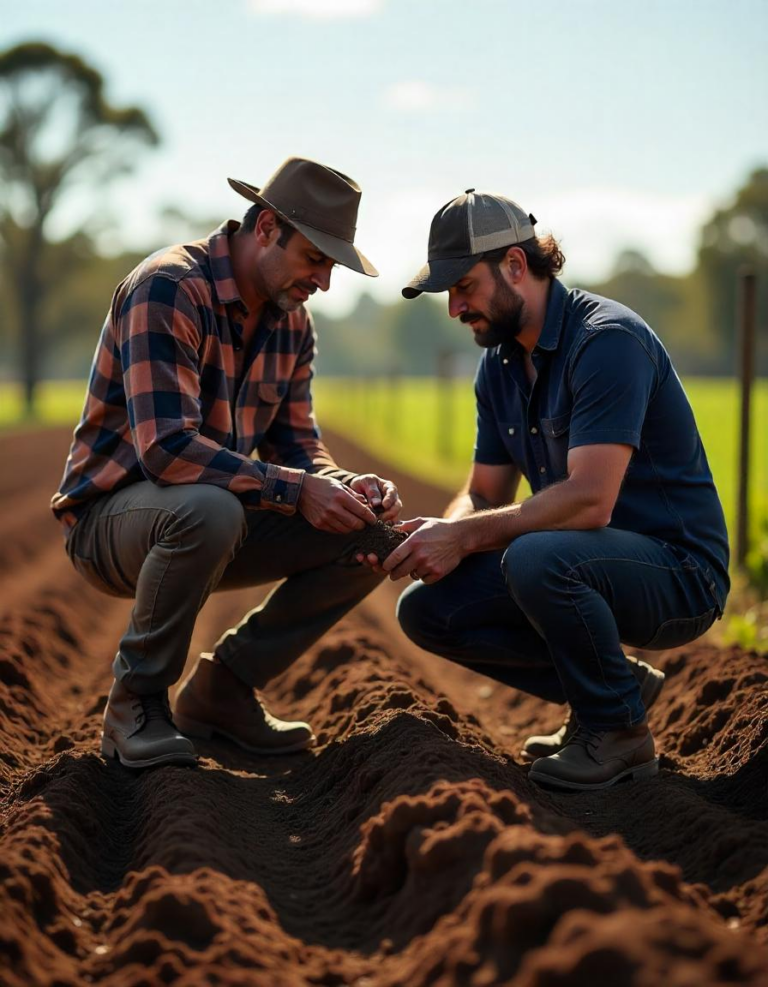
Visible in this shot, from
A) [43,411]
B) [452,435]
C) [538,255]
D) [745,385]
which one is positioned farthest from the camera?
[43,411]

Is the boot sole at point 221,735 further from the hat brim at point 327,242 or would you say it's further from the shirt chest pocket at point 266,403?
the hat brim at point 327,242

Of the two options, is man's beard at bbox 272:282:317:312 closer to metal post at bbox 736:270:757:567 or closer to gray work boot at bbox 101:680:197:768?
gray work boot at bbox 101:680:197:768

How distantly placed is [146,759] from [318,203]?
209cm

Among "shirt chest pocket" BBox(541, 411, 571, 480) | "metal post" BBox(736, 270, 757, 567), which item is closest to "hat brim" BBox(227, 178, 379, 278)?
"shirt chest pocket" BBox(541, 411, 571, 480)

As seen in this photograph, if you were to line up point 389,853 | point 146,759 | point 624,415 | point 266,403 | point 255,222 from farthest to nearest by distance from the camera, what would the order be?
point 266,403, point 255,222, point 146,759, point 624,415, point 389,853

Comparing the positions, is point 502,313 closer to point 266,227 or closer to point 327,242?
point 327,242

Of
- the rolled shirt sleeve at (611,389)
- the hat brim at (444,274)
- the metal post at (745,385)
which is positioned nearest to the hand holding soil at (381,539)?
the rolled shirt sleeve at (611,389)

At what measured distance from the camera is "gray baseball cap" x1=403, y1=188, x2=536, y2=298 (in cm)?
404

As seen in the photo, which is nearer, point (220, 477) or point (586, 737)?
point (586, 737)

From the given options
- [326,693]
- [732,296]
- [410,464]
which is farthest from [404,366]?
[326,693]

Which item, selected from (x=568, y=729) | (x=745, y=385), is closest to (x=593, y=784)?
(x=568, y=729)

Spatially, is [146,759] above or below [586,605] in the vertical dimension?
below

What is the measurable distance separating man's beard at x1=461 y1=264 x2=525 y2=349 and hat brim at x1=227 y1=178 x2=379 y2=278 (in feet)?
1.48

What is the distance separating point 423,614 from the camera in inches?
171
